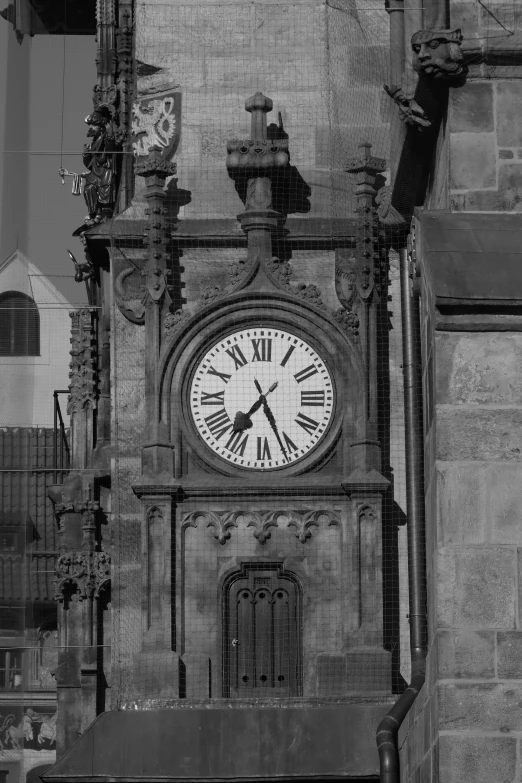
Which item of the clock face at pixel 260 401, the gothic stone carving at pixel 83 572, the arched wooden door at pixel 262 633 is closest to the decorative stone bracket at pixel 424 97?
the clock face at pixel 260 401

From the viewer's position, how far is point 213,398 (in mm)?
13297

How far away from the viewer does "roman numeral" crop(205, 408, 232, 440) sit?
43.5ft

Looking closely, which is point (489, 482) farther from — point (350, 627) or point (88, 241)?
point (88, 241)

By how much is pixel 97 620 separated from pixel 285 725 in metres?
1.27

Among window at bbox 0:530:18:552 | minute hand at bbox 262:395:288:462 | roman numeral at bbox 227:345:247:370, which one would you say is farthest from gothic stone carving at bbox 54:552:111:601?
roman numeral at bbox 227:345:247:370

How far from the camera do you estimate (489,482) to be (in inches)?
313

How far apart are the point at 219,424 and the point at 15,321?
12.0 feet

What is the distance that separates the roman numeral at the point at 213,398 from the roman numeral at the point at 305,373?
0.40 meters

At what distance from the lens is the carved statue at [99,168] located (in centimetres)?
1392

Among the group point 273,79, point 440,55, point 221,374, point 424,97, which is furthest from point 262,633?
point 440,55

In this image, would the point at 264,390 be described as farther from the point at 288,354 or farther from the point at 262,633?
the point at 262,633

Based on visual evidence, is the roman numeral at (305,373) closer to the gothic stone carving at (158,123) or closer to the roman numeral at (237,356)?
the roman numeral at (237,356)

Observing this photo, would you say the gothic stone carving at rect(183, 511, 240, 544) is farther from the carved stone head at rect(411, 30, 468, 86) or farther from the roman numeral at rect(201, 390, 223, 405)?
the carved stone head at rect(411, 30, 468, 86)

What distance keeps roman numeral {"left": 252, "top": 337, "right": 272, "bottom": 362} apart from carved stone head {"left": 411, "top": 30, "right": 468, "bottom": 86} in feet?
16.1
